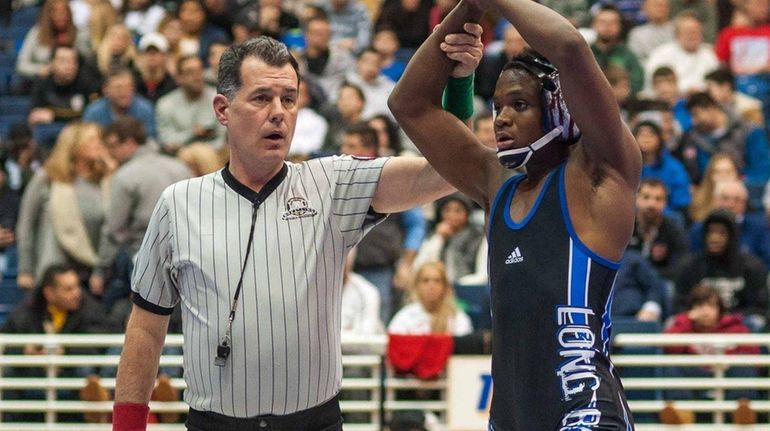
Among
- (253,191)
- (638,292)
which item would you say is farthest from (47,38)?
(253,191)

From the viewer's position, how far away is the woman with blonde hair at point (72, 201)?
34.5 ft

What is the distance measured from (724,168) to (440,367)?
2.86 metres

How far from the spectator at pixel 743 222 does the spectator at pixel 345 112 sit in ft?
9.17

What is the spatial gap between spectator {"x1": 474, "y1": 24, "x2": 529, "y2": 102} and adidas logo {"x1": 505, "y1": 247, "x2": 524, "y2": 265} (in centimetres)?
754

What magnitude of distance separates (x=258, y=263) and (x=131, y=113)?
24.5ft

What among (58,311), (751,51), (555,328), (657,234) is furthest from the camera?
(751,51)

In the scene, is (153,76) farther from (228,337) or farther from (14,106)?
(228,337)

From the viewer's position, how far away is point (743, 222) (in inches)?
398

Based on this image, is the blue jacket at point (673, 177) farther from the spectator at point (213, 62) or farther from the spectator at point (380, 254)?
the spectator at point (213, 62)

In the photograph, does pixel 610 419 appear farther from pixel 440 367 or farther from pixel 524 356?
Answer: pixel 440 367

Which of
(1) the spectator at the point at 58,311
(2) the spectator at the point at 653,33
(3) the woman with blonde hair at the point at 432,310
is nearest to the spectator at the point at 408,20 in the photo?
(2) the spectator at the point at 653,33

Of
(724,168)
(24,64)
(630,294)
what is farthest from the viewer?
(24,64)

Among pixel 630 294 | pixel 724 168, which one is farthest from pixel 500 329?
pixel 724 168

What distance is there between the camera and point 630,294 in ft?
30.2
